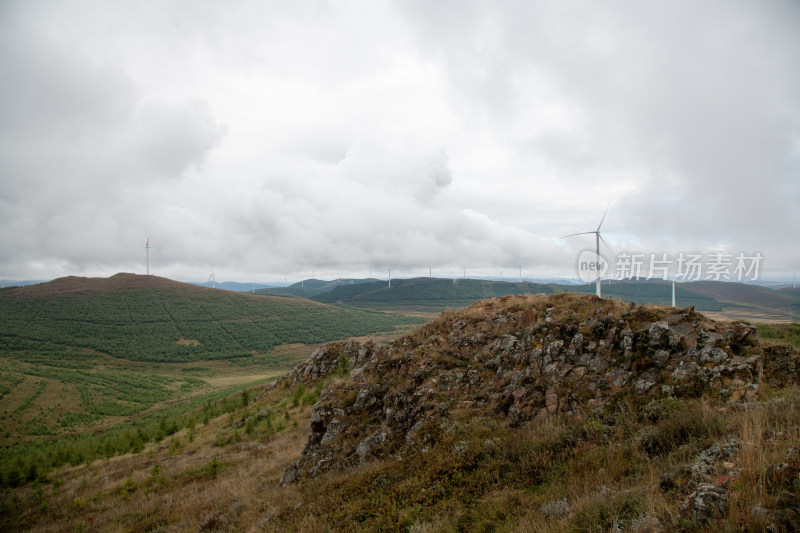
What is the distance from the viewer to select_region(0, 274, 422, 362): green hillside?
90.0 meters

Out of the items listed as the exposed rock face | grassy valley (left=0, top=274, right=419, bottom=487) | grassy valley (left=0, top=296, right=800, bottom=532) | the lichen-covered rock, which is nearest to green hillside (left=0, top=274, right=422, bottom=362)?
grassy valley (left=0, top=274, right=419, bottom=487)

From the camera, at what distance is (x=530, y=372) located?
11891 millimetres

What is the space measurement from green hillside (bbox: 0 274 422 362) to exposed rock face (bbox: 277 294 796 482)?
94776 millimetres

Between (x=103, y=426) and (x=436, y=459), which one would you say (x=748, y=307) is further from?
(x=103, y=426)

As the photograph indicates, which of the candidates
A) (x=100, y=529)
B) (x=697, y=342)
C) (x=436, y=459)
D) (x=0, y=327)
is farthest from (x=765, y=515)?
(x=0, y=327)

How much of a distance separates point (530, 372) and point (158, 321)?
135119 mm

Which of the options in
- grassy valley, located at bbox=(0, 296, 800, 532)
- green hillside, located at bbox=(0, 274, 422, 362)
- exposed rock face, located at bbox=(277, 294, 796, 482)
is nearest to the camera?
grassy valley, located at bbox=(0, 296, 800, 532)

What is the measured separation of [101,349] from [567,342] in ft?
376

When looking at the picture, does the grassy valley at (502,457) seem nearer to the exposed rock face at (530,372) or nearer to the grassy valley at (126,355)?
the exposed rock face at (530,372)

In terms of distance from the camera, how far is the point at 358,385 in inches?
589

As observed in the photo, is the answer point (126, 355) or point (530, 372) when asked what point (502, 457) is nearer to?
point (530, 372)

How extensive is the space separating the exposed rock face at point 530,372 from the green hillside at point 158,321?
9478 cm

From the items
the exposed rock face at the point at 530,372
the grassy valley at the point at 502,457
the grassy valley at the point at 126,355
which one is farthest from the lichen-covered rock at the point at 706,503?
the grassy valley at the point at 126,355

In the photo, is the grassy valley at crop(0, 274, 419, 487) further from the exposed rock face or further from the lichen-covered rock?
the lichen-covered rock
